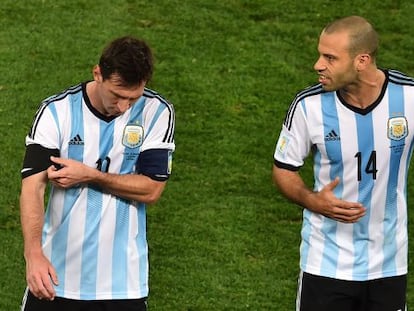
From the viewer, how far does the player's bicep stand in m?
5.43

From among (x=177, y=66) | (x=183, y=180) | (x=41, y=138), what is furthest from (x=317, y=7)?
(x=41, y=138)

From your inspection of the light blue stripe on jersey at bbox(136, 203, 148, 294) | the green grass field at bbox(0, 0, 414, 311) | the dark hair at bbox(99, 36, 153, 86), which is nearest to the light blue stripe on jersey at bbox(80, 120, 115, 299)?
the light blue stripe on jersey at bbox(136, 203, 148, 294)

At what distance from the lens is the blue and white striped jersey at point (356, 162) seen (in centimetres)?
585

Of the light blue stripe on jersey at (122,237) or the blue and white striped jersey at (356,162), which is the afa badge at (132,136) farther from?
the blue and white striped jersey at (356,162)

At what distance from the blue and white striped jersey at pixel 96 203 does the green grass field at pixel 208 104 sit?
6.52 feet

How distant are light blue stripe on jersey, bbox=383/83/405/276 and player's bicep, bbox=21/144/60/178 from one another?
67.5 inches

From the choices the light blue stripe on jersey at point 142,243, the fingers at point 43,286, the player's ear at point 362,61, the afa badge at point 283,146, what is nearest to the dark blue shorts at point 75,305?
the light blue stripe on jersey at point 142,243

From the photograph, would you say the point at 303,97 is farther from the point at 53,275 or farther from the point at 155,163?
the point at 53,275

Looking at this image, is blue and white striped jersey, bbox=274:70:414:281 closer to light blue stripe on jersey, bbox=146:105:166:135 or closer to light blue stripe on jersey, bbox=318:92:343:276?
light blue stripe on jersey, bbox=318:92:343:276

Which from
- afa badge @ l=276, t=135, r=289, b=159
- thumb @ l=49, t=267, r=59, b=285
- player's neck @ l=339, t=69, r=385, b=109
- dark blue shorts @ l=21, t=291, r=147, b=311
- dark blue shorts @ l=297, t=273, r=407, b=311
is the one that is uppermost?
player's neck @ l=339, t=69, r=385, b=109

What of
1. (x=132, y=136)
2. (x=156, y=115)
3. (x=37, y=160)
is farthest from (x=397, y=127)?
(x=37, y=160)

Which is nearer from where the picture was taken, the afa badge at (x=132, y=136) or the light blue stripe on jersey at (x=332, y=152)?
the afa badge at (x=132, y=136)

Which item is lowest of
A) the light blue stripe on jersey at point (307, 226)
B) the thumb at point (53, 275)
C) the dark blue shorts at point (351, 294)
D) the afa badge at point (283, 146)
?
the dark blue shorts at point (351, 294)

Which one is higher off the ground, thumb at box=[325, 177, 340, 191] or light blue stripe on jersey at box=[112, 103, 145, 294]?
thumb at box=[325, 177, 340, 191]
